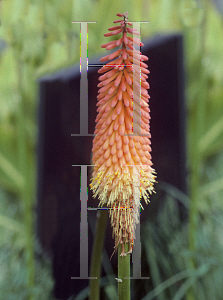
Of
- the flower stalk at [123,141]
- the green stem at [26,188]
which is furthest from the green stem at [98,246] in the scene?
the green stem at [26,188]

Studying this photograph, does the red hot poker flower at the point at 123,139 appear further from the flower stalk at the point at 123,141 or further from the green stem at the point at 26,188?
the green stem at the point at 26,188

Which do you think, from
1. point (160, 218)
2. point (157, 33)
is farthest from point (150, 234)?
point (157, 33)

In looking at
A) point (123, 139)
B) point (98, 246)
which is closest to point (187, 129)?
point (123, 139)

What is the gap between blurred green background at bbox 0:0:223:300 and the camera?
0.85 m

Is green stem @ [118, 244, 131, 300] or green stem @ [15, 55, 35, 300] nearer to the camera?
green stem @ [118, 244, 131, 300]

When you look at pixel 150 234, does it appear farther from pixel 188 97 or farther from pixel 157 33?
pixel 157 33

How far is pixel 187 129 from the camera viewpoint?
869 millimetres

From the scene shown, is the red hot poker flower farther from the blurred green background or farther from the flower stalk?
the blurred green background

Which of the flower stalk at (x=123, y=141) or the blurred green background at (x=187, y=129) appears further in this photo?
the blurred green background at (x=187, y=129)

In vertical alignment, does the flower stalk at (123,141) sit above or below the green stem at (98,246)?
above

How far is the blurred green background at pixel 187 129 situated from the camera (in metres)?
0.85

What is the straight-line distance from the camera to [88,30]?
0.85 metres

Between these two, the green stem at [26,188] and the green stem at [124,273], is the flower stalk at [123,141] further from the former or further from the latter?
the green stem at [26,188]

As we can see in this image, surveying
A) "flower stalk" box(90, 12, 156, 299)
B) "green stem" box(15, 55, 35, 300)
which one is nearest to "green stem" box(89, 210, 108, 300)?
"flower stalk" box(90, 12, 156, 299)
